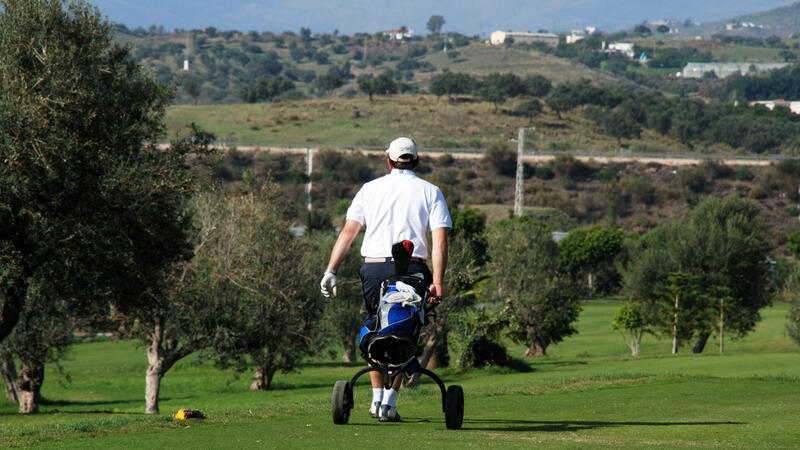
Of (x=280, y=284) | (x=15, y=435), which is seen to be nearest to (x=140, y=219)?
(x=15, y=435)

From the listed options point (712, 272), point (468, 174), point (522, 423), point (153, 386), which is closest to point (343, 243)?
point (522, 423)

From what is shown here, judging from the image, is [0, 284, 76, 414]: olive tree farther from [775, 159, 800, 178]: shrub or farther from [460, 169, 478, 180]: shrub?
[775, 159, 800, 178]: shrub

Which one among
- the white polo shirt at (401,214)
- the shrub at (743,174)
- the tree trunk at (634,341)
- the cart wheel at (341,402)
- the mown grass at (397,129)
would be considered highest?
the mown grass at (397,129)

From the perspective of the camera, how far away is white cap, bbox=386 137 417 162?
1126 cm

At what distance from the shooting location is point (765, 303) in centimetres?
6644

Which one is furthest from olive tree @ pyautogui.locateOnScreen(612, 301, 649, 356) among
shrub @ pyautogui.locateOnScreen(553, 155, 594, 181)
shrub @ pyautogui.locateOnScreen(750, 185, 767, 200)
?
shrub @ pyautogui.locateOnScreen(553, 155, 594, 181)

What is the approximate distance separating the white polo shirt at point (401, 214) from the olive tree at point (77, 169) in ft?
28.3

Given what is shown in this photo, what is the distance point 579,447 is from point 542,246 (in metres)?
69.7

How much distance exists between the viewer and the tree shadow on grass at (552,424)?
11570mm

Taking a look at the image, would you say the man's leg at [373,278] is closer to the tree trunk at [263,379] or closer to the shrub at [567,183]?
the tree trunk at [263,379]

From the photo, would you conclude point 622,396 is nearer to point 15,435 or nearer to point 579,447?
point 579,447

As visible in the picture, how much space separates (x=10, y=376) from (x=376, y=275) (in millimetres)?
31467

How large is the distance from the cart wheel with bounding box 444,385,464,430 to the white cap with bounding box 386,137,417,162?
2.52 m

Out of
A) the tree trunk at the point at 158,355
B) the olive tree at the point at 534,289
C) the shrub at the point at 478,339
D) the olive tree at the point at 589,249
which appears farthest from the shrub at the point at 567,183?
the tree trunk at the point at 158,355
